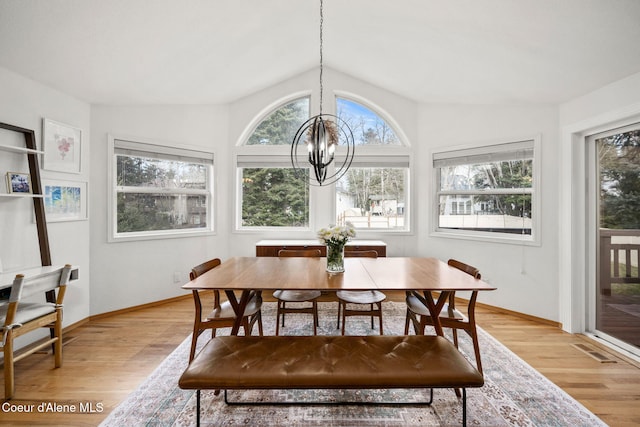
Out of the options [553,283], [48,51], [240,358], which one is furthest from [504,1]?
[48,51]

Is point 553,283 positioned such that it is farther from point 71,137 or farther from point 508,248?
point 71,137

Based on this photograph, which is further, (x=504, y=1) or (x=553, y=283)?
(x=553, y=283)

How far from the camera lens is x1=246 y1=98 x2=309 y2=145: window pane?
13.9 feet

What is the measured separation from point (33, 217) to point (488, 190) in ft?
15.3

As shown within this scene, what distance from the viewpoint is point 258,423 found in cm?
164

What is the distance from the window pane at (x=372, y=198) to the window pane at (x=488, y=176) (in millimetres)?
618

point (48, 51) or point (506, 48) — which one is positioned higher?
point (506, 48)

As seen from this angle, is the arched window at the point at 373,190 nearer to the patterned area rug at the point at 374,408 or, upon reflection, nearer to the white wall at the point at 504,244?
the white wall at the point at 504,244

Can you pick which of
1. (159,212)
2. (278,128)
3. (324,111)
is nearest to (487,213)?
(324,111)

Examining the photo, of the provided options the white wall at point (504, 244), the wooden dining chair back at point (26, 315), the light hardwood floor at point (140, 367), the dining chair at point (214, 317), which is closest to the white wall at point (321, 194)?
the white wall at point (504, 244)

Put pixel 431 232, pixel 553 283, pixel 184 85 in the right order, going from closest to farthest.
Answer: pixel 553 283
pixel 184 85
pixel 431 232

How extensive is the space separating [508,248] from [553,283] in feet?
1.72

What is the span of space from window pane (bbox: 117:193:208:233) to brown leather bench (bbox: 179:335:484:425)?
2510 mm

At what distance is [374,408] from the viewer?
1.75m
